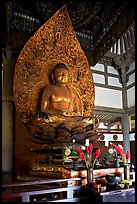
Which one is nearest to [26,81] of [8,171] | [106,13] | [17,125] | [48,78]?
[48,78]

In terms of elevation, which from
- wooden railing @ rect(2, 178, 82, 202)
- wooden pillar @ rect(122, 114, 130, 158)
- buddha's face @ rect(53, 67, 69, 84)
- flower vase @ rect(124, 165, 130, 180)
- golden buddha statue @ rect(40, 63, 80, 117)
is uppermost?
buddha's face @ rect(53, 67, 69, 84)

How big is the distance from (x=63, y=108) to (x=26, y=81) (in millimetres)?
836

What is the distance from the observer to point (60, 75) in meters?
4.22

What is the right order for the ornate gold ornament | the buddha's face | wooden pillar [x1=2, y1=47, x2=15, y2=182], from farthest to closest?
1. the buddha's face
2. wooden pillar [x1=2, y1=47, x2=15, y2=182]
3. the ornate gold ornament

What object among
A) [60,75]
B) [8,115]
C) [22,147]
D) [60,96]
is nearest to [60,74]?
[60,75]

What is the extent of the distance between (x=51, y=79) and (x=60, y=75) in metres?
0.22

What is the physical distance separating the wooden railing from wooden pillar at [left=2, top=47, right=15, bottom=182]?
1.66 meters

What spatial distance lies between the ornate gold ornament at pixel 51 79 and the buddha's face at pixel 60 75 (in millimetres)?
145

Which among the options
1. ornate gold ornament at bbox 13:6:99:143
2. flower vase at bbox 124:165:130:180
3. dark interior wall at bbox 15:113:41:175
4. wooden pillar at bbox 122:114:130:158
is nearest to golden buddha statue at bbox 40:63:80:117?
ornate gold ornament at bbox 13:6:99:143

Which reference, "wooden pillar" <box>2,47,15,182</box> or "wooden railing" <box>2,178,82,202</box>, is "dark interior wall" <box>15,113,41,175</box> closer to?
"wooden pillar" <box>2,47,15,182</box>

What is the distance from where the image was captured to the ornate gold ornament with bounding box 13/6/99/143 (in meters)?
3.41

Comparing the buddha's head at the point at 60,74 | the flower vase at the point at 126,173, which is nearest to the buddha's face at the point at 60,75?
the buddha's head at the point at 60,74

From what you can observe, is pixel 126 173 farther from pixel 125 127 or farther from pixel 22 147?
pixel 125 127

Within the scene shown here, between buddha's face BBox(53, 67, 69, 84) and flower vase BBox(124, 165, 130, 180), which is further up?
buddha's face BBox(53, 67, 69, 84)
